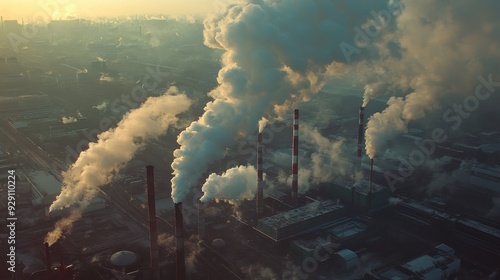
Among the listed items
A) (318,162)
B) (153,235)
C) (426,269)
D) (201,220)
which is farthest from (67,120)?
(426,269)

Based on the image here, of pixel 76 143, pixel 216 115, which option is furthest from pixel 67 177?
pixel 216 115

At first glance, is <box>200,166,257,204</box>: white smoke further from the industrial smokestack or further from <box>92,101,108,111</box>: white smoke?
<box>92,101,108,111</box>: white smoke

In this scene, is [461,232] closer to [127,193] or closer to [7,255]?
[127,193]

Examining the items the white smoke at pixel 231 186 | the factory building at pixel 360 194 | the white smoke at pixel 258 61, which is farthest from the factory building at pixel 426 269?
the white smoke at pixel 258 61

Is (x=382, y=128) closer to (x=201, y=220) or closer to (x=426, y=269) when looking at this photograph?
(x=426, y=269)

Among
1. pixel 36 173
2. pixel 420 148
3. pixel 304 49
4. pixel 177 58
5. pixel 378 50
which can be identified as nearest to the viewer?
pixel 304 49
